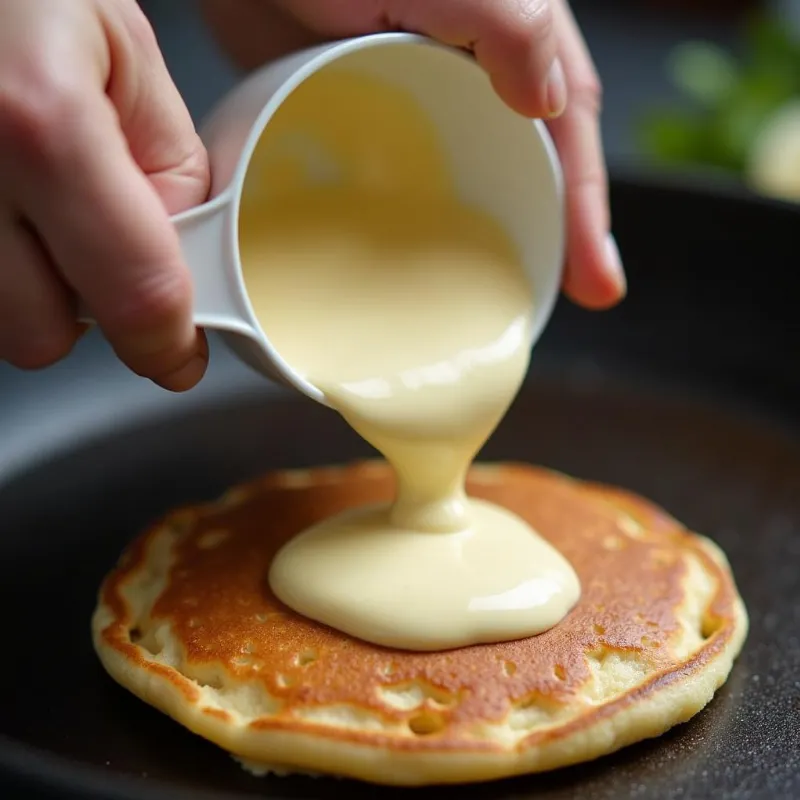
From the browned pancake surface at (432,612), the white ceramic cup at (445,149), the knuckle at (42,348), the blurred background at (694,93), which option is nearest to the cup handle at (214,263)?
the white ceramic cup at (445,149)

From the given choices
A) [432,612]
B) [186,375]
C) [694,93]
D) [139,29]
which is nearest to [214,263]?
[186,375]

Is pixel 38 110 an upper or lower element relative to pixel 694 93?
upper

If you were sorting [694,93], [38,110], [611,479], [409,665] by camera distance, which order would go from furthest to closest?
[694,93] < [611,479] < [409,665] < [38,110]

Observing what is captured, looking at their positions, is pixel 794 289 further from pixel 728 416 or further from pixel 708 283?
pixel 728 416

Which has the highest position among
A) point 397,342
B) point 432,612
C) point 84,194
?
point 84,194

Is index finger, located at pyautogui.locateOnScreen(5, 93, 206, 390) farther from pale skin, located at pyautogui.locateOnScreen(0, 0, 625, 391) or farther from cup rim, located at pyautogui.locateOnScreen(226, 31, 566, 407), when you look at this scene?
cup rim, located at pyautogui.locateOnScreen(226, 31, 566, 407)

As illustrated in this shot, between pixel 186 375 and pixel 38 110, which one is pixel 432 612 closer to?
pixel 186 375
